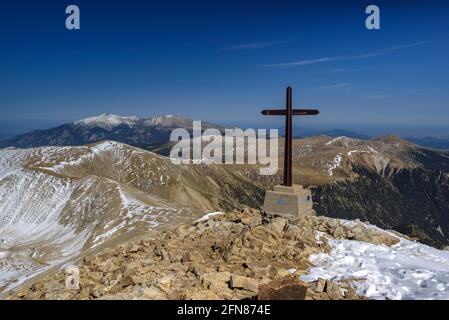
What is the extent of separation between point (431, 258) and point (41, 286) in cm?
2184

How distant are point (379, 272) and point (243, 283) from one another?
6.57 meters

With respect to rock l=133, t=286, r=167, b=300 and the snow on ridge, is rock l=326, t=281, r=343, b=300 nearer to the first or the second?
the snow on ridge

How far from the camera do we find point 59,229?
77.6 m

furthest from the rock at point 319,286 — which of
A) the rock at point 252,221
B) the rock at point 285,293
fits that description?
the rock at point 252,221

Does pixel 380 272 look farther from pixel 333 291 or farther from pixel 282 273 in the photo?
pixel 282 273

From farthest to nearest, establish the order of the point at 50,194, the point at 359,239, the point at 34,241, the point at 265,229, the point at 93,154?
the point at 93,154 → the point at 50,194 → the point at 34,241 → the point at 359,239 → the point at 265,229

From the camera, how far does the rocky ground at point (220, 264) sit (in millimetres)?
15164

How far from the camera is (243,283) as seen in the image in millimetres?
15812

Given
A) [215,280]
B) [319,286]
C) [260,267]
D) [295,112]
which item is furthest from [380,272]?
[295,112]

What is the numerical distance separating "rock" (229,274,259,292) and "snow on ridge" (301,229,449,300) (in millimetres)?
2751

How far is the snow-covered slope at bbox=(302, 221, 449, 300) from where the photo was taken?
15477mm

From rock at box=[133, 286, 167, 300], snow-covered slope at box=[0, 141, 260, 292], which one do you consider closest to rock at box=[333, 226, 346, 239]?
rock at box=[133, 286, 167, 300]
